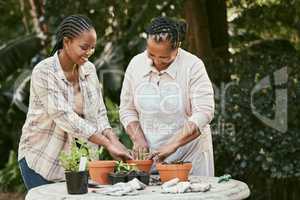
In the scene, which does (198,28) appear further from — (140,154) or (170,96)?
(140,154)

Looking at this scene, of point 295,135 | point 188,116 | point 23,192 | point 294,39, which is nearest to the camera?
point 188,116

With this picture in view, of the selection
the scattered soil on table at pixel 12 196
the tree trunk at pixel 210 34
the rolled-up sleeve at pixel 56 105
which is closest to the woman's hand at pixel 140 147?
the rolled-up sleeve at pixel 56 105

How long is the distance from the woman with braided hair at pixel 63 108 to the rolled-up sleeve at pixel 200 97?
46cm

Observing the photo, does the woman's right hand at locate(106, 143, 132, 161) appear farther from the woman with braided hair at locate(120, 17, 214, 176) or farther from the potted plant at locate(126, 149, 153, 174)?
the woman with braided hair at locate(120, 17, 214, 176)

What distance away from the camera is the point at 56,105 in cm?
378

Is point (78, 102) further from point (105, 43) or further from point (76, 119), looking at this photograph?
point (105, 43)

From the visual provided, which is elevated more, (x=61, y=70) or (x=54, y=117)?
(x=61, y=70)

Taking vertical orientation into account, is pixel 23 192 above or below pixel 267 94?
below

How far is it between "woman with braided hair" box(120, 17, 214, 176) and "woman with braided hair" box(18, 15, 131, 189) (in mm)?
246

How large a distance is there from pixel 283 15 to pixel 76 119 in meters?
4.37

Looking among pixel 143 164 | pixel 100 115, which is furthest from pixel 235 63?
pixel 143 164

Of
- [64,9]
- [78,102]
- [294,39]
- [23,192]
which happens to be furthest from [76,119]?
[23,192]

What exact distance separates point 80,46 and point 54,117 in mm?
415

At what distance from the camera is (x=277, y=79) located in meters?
6.69
